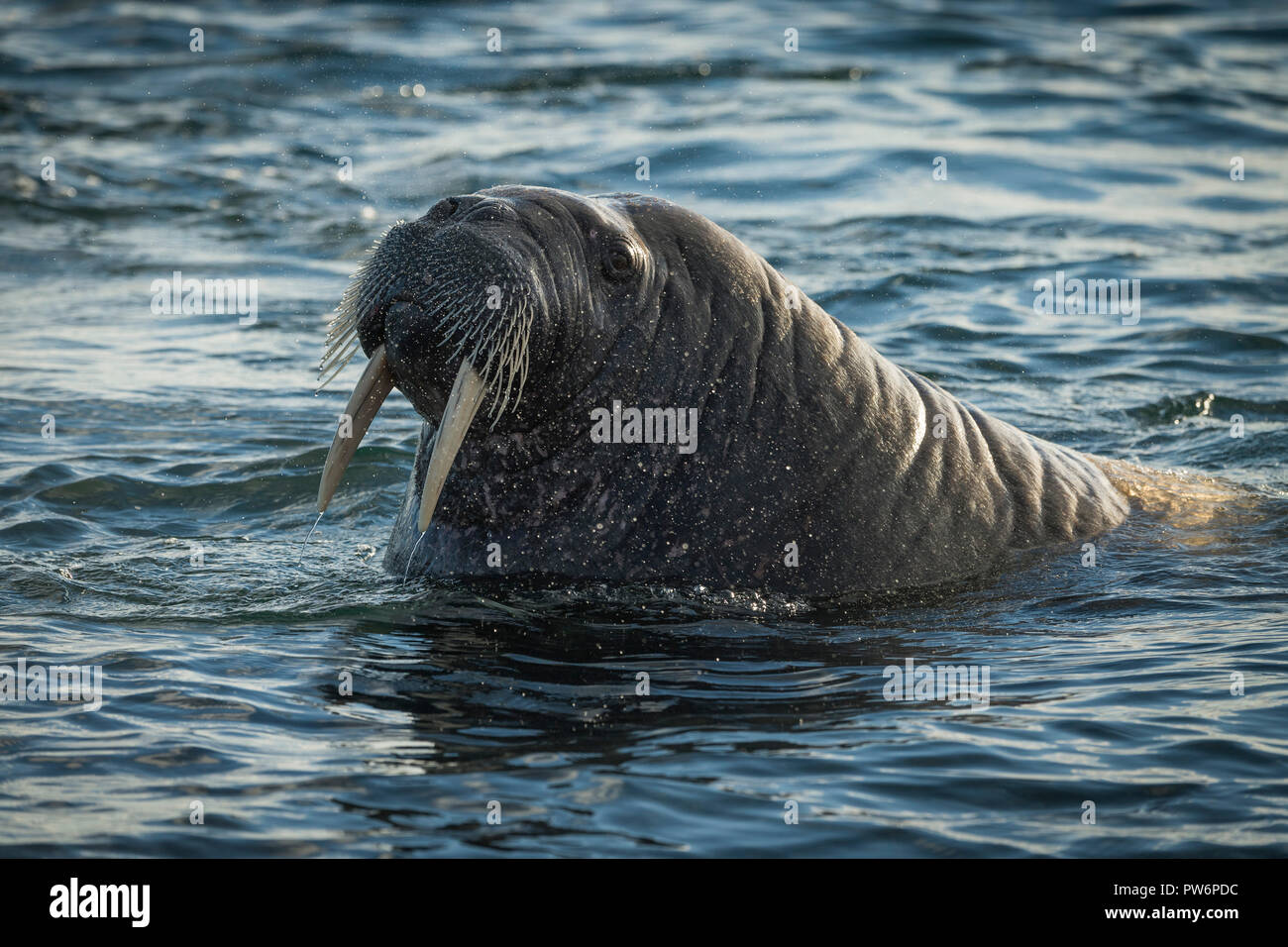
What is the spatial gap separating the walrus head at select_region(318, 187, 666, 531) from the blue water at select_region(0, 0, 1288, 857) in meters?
0.85

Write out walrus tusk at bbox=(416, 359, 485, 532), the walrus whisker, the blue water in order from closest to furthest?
the blue water, walrus tusk at bbox=(416, 359, 485, 532), the walrus whisker

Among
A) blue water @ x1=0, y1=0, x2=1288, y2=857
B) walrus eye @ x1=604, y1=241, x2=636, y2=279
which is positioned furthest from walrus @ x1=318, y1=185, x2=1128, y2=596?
blue water @ x1=0, y1=0, x2=1288, y2=857

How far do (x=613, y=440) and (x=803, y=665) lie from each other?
1137mm

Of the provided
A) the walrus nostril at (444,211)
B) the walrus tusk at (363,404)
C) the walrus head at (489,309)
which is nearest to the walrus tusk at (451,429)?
the walrus head at (489,309)

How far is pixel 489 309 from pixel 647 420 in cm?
88

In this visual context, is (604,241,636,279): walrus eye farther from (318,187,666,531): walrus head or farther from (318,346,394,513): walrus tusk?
(318,346,394,513): walrus tusk

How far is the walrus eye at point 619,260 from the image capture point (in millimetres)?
6531

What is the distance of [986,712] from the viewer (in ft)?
20.0

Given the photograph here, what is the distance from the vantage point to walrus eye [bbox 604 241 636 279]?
653cm

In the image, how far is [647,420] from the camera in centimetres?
672

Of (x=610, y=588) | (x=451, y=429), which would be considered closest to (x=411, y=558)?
(x=610, y=588)
